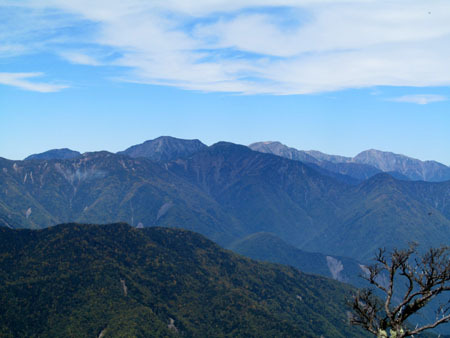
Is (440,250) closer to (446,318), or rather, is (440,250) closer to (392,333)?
(446,318)

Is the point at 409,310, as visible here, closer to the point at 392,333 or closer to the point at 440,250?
the point at 392,333

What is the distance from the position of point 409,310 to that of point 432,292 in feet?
8.33

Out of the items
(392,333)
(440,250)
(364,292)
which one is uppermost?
(440,250)

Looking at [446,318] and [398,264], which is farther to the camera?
[398,264]

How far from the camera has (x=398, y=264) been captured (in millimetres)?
41344

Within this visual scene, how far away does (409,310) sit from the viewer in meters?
39.5

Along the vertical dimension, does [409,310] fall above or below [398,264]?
below

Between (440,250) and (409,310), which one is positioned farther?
(440,250)

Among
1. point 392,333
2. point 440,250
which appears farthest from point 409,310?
point 440,250

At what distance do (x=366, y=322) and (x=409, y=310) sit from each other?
12.6 feet

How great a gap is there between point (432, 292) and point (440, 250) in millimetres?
5244

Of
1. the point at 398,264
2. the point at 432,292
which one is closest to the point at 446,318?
the point at 432,292

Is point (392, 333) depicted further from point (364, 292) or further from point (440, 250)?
point (440, 250)

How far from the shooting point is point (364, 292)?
42.3 meters
